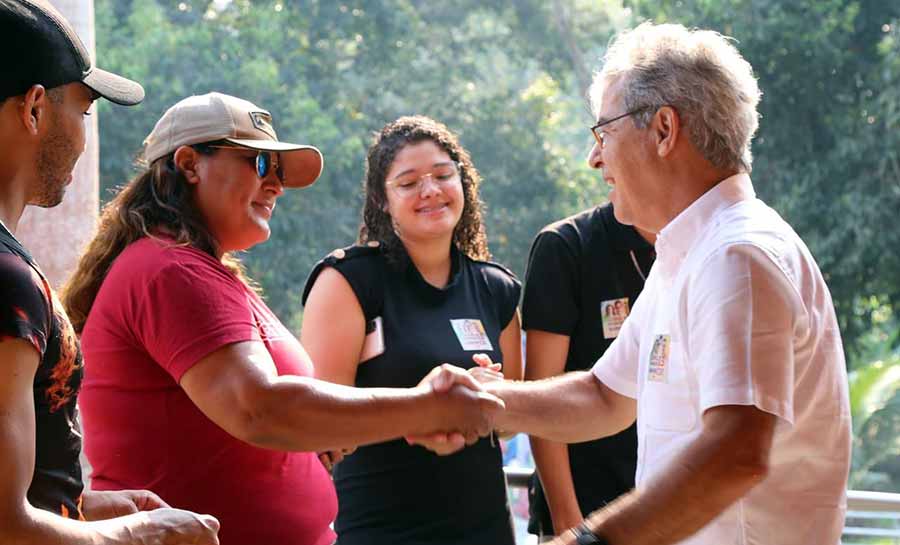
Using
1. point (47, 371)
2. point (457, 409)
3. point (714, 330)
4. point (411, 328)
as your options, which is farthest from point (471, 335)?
point (47, 371)

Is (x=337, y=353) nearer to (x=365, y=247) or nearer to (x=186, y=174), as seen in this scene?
(x=365, y=247)

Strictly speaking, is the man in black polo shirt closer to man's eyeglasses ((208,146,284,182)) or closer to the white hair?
man's eyeglasses ((208,146,284,182))

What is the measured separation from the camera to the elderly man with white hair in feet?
6.54

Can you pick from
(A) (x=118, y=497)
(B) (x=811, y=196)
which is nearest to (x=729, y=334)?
(A) (x=118, y=497)

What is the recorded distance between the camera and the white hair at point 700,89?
230 centimetres

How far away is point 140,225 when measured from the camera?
2641mm

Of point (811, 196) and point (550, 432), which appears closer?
point (550, 432)

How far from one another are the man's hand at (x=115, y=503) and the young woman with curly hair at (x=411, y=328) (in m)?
1.06

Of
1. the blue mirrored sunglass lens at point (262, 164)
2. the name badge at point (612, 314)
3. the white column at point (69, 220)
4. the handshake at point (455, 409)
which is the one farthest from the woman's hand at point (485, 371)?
the white column at point (69, 220)

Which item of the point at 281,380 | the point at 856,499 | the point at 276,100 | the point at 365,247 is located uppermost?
the point at 276,100

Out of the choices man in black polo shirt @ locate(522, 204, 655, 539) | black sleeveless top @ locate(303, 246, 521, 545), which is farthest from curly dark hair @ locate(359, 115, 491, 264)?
man in black polo shirt @ locate(522, 204, 655, 539)

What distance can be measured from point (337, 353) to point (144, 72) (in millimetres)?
12398

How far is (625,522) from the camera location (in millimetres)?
1991

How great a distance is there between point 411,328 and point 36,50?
5.79 feet
